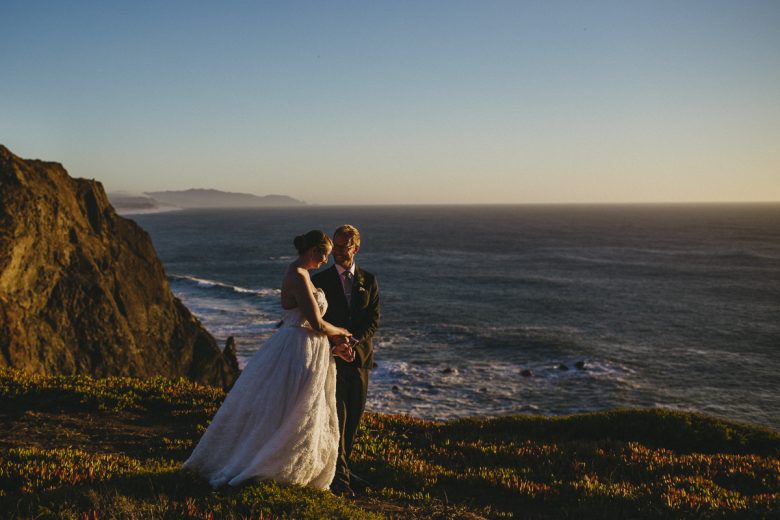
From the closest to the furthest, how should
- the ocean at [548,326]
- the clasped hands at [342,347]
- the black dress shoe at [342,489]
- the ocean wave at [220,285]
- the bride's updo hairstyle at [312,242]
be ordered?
the bride's updo hairstyle at [312,242] < the clasped hands at [342,347] < the black dress shoe at [342,489] < the ocean at [548,326] < the ocean wave at [220,285]

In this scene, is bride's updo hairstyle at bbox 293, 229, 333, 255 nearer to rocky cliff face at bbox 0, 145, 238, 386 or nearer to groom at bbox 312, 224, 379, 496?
groom at bbox 312, 224, 379, 496

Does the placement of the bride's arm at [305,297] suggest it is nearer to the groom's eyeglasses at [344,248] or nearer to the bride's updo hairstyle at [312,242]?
the bride's updo hairstyle at [312,242]

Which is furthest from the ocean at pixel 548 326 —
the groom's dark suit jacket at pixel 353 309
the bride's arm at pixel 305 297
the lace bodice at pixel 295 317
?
the bride's arm at pixel 305 297

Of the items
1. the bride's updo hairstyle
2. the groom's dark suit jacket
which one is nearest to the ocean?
the groom's dark suit jacket

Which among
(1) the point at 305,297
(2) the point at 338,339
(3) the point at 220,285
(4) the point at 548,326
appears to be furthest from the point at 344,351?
(3) the point at 220,285

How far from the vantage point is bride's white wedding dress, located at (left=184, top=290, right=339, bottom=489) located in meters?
6.37

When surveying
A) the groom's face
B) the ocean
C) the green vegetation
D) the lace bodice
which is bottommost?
the ocean

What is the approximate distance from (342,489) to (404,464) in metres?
1.61

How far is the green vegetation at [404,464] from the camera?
5.86 metres

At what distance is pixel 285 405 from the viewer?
6.48 meters

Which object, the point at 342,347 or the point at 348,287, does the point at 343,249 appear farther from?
the point at 342,347

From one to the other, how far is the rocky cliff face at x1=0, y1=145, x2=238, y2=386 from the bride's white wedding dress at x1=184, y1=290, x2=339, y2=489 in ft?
50.2

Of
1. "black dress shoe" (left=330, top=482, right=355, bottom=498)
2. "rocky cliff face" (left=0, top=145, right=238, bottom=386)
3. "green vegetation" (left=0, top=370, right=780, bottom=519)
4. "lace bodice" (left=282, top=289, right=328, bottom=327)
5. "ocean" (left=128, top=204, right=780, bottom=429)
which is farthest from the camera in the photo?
"ocean" (left=128, top=204, right=780, bottom=429)

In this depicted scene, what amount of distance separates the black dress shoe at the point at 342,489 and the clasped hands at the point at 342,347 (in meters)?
1.72
